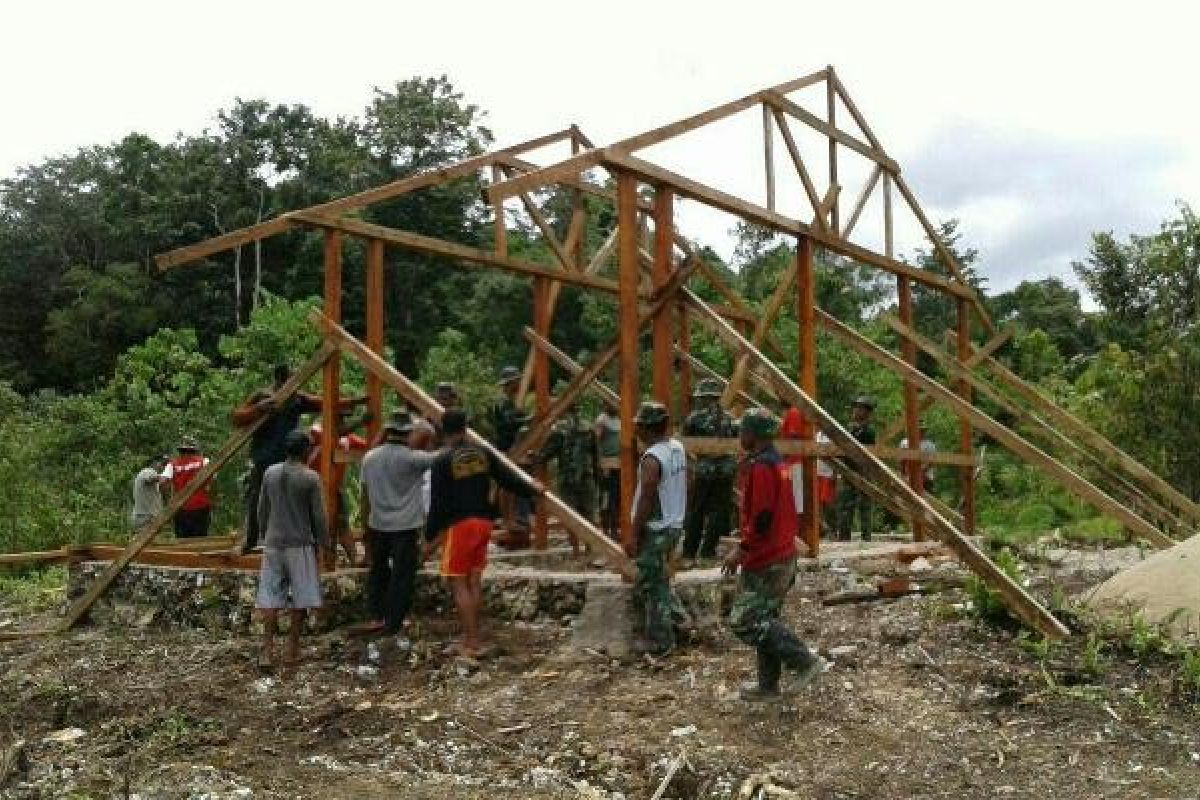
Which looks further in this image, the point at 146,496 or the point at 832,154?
the point at 146,496

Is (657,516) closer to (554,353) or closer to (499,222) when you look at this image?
(499,222)

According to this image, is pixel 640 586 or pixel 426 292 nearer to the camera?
pixel 640 586

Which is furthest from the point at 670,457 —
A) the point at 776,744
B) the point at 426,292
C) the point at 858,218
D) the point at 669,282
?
the point at 426,292

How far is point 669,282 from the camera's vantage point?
27.3 feet

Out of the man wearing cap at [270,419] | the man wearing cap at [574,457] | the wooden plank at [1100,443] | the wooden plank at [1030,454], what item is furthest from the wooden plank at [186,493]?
the wooden plank at [1100,443]

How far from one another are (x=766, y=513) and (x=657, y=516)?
1085mm

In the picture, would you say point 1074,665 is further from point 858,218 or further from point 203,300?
point 203,300

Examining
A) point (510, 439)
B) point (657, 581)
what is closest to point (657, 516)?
point (657, 581)

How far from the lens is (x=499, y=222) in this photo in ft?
31.0

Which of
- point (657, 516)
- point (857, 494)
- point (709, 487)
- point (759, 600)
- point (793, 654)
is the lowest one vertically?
point (793, 654)

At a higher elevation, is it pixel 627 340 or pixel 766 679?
pixel 627 340

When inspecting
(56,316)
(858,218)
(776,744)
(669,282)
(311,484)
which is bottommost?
(776,744)

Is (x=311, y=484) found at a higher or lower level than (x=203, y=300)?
lower

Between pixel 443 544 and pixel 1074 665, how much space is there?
4.02 metres
